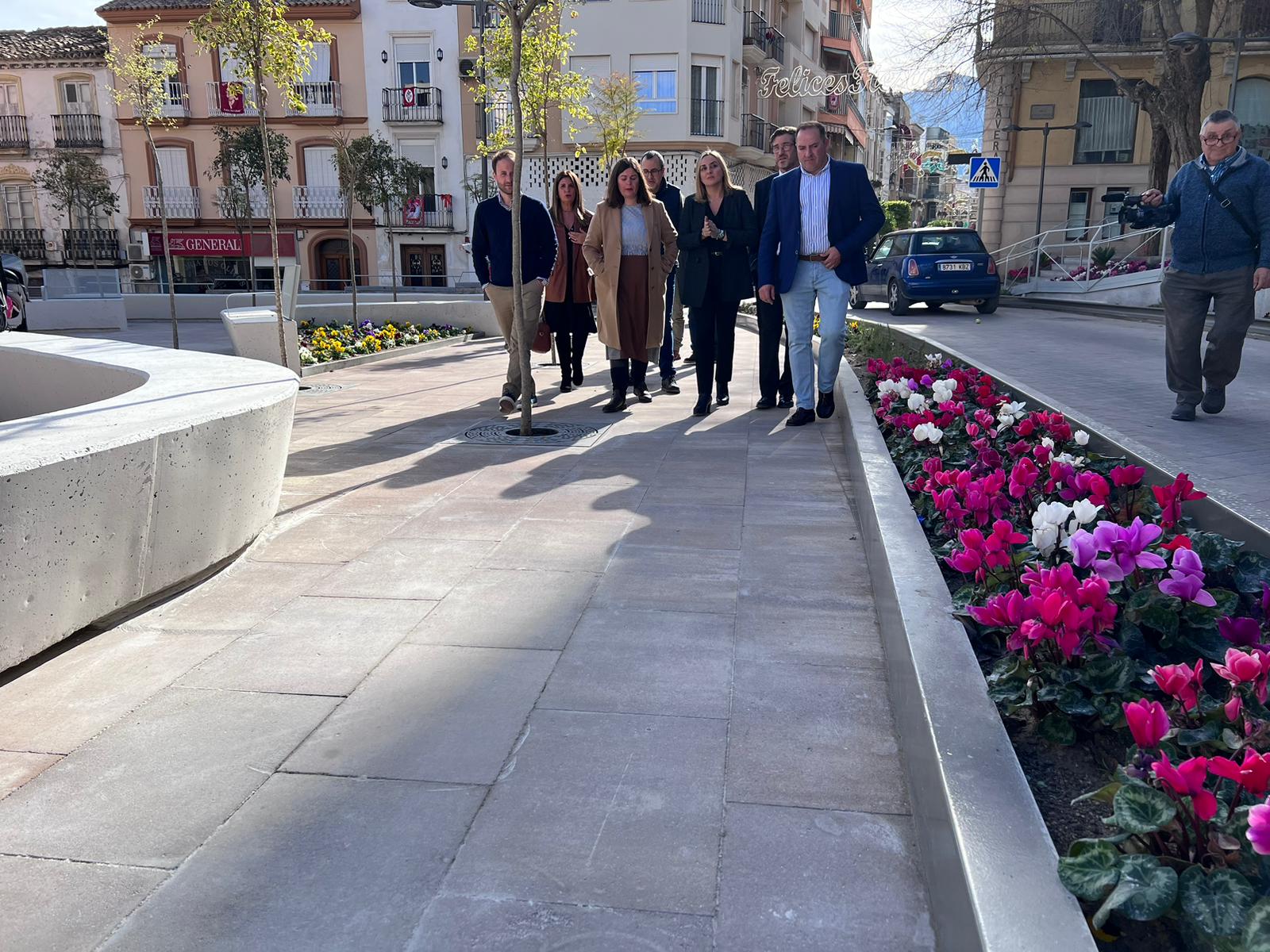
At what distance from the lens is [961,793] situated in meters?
1.88

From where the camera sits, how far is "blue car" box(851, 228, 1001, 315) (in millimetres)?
18500

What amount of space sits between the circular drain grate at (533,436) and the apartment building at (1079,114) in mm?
25846

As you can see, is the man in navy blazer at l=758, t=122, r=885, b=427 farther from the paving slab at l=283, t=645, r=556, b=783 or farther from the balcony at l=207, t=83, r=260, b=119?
the balcony at l=207, t=83, r=260, b=119

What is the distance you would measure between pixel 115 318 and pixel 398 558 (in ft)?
65.6

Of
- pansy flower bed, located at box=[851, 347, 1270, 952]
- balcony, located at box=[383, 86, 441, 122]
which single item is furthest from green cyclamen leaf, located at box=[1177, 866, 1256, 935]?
balcony, located at box=[383, 86, 441, 122]

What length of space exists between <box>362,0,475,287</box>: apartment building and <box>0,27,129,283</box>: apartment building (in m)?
10.9

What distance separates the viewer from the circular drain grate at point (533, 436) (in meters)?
6.73

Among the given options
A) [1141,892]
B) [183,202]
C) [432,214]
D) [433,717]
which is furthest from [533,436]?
[183,202]

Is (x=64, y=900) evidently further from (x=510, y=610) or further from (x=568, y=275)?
(x=568, y=275)

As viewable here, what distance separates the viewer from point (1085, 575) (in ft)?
9.78

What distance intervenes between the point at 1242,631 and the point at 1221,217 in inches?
185

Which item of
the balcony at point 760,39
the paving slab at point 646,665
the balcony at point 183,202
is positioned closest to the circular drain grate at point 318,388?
the paving slab at point 646,665

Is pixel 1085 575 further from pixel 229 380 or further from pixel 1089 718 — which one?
pixel 229 380

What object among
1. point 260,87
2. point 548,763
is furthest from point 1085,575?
point 260,87
